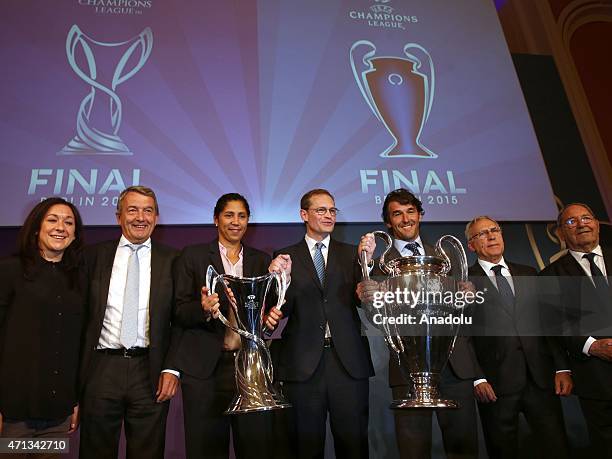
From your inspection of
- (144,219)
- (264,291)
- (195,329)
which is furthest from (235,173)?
(264,291)

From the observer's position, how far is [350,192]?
11.8 ft

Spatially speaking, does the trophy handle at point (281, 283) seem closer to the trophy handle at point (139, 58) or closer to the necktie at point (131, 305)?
the necktie at point (131, 305)

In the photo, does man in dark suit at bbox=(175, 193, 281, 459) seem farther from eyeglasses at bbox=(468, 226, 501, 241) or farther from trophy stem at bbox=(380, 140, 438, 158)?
trophy stem at bbox=(380, 140, 438, 158)

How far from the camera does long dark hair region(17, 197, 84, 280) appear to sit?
245 centimetres

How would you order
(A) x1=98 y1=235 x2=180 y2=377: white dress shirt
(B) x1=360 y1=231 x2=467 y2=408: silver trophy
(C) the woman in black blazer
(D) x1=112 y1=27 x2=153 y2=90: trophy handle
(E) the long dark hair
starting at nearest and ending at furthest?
(B) x1=360 y1=231 x2=467 y2=408: silver trophy
(C) the woman in black blazer
(E) the long dark hair
(A) x1=98 y1=235 x2=180 y2=377: white dress shirt
(D) x1=112 y1=27 x2=153 y2=90: trophy handle

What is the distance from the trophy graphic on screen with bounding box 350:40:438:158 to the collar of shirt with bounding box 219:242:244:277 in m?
1.34

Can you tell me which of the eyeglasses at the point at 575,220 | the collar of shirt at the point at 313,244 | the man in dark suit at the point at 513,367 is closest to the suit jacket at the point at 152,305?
the collar of shirt at the point at 313,244

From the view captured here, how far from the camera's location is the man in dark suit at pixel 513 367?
278 cm

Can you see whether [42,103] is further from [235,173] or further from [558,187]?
[558,187]

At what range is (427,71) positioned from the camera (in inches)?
154

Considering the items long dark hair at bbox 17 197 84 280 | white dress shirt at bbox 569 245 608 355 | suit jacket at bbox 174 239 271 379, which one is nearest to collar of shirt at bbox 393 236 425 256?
suit jacket at bbox 174 239 271 379

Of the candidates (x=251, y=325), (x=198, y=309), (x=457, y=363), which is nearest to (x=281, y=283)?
(x=251, y=325)

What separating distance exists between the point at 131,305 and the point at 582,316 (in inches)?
83.7

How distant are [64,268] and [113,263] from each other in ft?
0.73
